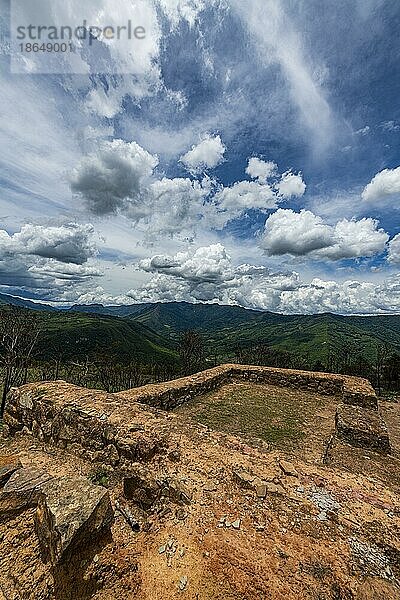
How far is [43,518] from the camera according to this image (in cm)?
436

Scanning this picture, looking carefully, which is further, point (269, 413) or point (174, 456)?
point (269, 413)

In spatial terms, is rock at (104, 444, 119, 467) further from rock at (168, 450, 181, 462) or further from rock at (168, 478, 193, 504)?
rock at (168, 478, 193, 504)

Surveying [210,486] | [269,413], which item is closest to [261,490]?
[210,486]

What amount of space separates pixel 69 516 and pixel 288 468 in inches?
Result: 155

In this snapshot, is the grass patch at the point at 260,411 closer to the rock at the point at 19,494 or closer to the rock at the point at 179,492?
the rock at the point at 179,492

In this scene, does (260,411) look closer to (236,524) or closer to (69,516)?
(236,524)

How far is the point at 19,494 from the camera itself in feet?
16.9

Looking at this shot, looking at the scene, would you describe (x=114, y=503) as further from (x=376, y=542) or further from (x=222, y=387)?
(x=222, y=387)

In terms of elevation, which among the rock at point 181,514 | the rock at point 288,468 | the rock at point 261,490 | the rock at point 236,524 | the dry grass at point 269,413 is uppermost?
the rock at point 288,468

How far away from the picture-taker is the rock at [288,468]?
557 centimetres

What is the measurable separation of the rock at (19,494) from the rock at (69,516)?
689mm

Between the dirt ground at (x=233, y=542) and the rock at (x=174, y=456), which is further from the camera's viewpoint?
the rock at (x=174, y=456)

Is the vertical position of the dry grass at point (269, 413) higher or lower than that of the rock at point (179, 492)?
lower

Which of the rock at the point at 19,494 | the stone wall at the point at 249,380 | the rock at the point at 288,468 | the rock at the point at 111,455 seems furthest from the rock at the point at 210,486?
the stone wall at the point at 249,380
